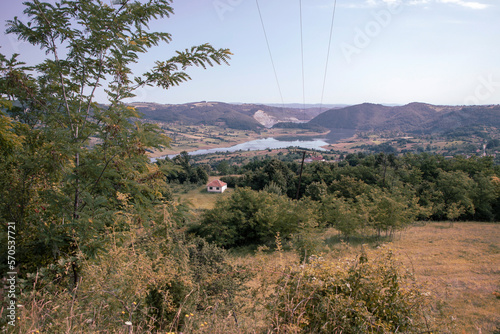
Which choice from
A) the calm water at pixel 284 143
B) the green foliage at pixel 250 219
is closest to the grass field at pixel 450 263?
the green foliage at pixel 250 219

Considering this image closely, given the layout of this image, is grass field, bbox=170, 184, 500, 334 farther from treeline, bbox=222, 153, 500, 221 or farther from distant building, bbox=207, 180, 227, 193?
distant building, bbox=207, 180, 227, 193

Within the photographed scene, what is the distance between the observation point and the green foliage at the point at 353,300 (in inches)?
108

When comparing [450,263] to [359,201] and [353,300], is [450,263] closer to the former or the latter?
[359,201]

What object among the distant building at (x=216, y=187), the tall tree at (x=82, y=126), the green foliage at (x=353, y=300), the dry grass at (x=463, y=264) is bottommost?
the distant building at (x=216, y=187)

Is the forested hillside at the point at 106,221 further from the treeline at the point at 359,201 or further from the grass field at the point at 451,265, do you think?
the treeline at the point at 359,201

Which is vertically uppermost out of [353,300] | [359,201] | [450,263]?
[353,300]

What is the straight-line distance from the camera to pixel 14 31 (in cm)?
346

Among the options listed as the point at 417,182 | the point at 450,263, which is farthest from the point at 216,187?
the point at 450,263

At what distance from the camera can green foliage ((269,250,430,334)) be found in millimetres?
2738

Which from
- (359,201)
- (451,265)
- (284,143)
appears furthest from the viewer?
(284,143)

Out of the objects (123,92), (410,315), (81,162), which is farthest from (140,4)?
(410,315)

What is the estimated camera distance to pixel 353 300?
2920 mm

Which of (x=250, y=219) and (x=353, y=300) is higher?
(x=353, y=300)

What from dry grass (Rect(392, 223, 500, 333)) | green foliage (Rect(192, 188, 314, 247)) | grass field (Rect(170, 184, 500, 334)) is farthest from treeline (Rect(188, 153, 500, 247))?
dry grass (Rect(392, 223, 500, 333))
